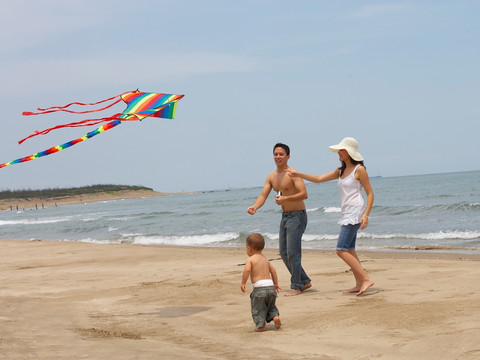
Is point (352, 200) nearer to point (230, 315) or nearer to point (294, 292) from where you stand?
point (294, 292)

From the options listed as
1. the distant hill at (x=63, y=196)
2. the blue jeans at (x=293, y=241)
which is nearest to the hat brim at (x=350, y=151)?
the blue jeans at (x=293, y=241)

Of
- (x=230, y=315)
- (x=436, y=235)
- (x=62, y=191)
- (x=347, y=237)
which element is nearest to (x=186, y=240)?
(x=436, y=235)

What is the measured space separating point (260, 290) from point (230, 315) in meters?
0.82

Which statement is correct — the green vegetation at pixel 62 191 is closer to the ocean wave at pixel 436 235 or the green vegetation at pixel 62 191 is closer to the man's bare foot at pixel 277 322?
the ocean wave at pixel 436 235

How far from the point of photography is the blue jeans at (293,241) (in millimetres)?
7055

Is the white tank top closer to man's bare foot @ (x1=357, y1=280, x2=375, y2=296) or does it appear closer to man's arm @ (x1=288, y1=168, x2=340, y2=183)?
man's arm @ (x1=288, y1=168, x2=340, y2=183)

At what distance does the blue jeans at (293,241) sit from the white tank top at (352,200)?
0.56 m

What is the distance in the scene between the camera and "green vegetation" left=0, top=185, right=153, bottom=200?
109562 millimetres

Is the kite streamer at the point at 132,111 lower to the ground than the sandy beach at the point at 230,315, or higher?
higher

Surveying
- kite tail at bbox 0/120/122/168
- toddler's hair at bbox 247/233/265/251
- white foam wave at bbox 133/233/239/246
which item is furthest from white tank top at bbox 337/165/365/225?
white foam wave at bbox 133/233/239/246

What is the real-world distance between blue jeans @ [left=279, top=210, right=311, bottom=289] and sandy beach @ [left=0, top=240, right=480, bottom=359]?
22 cm

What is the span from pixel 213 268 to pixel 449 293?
458 cm

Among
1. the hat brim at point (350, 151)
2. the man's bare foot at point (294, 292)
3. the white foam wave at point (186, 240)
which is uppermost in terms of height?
the hat brim at point (350, 151)

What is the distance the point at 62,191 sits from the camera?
119812mm
